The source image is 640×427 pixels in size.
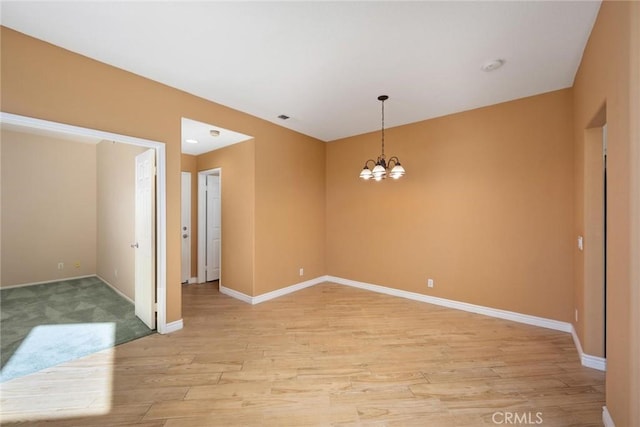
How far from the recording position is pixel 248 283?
4043mm

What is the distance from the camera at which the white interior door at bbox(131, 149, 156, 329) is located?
298 cm

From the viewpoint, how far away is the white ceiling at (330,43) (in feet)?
6.03

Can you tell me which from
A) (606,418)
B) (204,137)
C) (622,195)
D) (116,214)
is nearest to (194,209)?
(116,214)

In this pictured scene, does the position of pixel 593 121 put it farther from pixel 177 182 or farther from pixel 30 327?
pixel 30 327

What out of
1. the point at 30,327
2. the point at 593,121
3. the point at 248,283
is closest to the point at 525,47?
the point at 593,121

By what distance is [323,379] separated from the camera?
2174mm

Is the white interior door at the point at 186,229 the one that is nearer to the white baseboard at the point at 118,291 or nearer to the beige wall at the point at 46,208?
the white baseboard at the point at 118,291

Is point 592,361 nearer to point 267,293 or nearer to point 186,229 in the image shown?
point 267,293

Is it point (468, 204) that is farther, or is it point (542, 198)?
point (468, 204)

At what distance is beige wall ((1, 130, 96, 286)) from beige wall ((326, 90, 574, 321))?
5691mm

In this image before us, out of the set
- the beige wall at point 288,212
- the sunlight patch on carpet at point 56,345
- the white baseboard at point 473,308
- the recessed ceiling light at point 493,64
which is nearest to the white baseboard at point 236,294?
the beige wall at point 288,212

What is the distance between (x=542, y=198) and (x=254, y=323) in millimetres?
3996

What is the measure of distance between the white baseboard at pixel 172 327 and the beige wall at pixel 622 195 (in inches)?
150

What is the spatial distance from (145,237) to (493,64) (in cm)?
437
